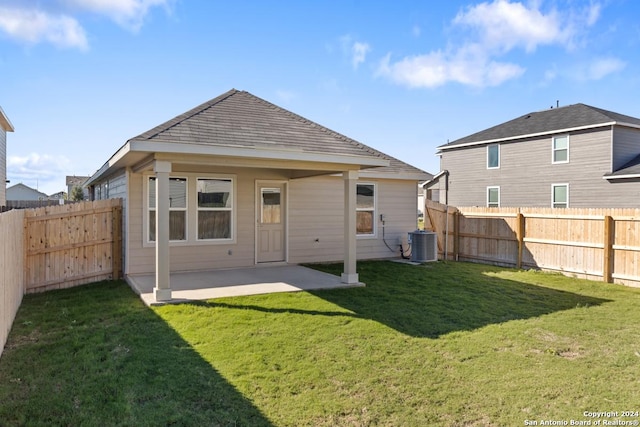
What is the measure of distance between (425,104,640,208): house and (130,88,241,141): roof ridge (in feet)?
51.4

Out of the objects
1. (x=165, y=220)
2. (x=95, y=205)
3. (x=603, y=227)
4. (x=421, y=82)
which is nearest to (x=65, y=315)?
(x=165, y=220)

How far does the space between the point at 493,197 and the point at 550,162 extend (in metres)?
3.29

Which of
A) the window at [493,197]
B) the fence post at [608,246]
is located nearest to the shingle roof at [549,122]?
the window at [493,197]

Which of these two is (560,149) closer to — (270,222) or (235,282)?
(270,222)

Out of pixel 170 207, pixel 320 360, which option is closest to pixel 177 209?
pixel 170 207

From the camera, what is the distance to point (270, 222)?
35.1 ft

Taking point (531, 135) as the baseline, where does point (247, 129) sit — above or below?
below

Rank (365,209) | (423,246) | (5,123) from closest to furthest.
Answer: (423,246) < (365,209) < (5,123)

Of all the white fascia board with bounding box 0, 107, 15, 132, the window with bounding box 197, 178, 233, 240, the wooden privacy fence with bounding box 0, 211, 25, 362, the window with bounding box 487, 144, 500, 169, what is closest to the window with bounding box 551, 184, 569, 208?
the window with bounding box 487, 144, 500, 169

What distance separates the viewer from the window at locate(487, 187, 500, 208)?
846 inches

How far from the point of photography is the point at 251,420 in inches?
129

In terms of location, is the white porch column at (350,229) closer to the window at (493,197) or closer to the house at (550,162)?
the house at (550,162)

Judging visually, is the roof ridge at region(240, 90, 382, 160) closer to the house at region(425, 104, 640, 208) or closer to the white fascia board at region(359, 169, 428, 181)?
the white fascia board at region(359, 169, 428, 181)

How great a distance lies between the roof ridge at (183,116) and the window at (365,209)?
453 cm
